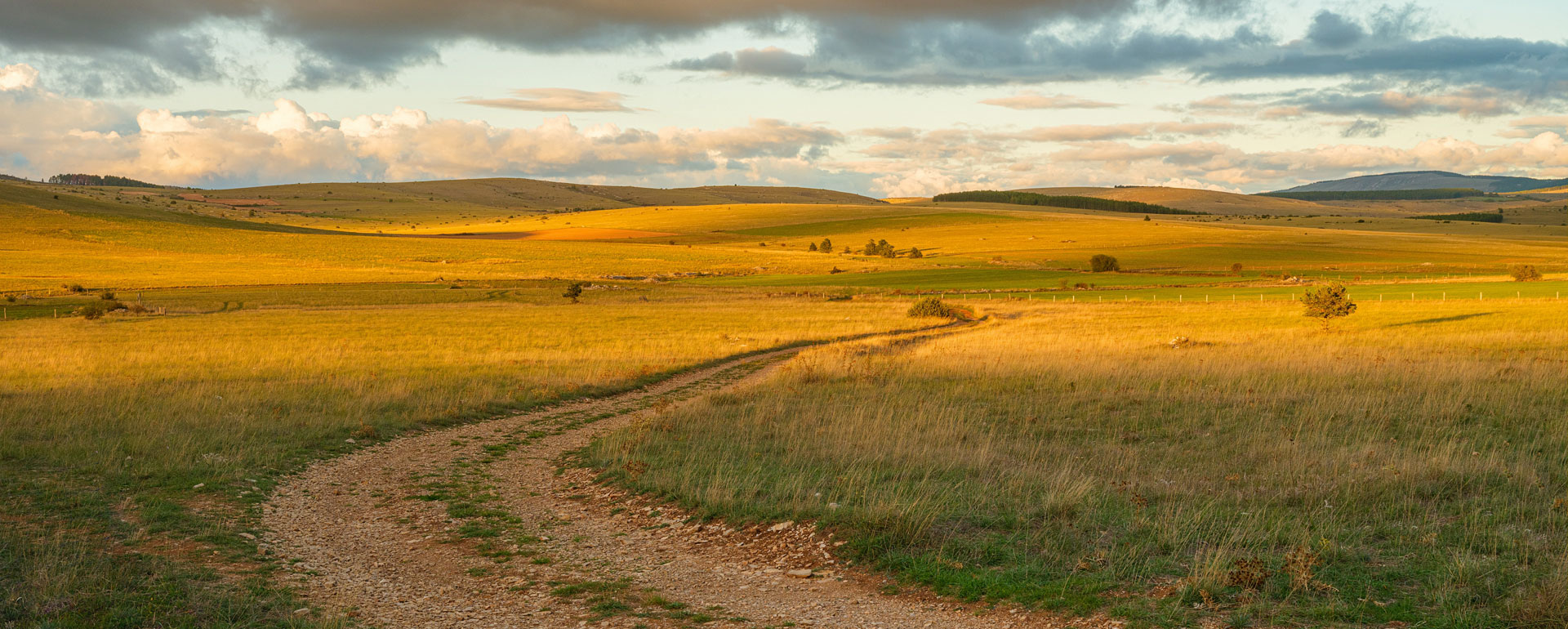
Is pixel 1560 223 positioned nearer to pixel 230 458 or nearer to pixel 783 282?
pixel 783 282

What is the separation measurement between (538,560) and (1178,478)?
8814 mm

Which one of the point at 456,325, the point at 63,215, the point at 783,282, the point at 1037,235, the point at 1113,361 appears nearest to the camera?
the point at 1113,361

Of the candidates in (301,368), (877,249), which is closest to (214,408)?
(301,368)

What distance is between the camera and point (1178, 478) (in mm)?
13164

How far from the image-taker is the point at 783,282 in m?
86.0

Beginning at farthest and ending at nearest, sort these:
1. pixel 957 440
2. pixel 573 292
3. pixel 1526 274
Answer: pixel 1526 274 → pixel 573 292 → pixel 957 440

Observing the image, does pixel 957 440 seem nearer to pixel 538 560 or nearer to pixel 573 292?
pixel 538 560

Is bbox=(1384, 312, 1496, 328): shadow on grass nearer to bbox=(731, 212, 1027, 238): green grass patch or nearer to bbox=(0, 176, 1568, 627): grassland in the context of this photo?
bbox=(0, 176, 1568, 627): grassland

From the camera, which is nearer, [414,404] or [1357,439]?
[1357,439]

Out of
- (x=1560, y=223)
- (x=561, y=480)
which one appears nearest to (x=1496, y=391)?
(x=561, y=480)

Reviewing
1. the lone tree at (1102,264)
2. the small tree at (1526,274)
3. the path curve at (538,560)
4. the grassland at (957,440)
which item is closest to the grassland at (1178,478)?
the grassland at (957,440)

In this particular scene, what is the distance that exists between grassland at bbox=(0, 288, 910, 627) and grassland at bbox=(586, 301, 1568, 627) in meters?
5.59

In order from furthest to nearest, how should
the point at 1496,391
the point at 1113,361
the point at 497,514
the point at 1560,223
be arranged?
the point at 1560,223 < the point at 1113,361 < the point at 1496,391 < the point at 497,514

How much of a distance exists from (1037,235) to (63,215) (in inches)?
5448
